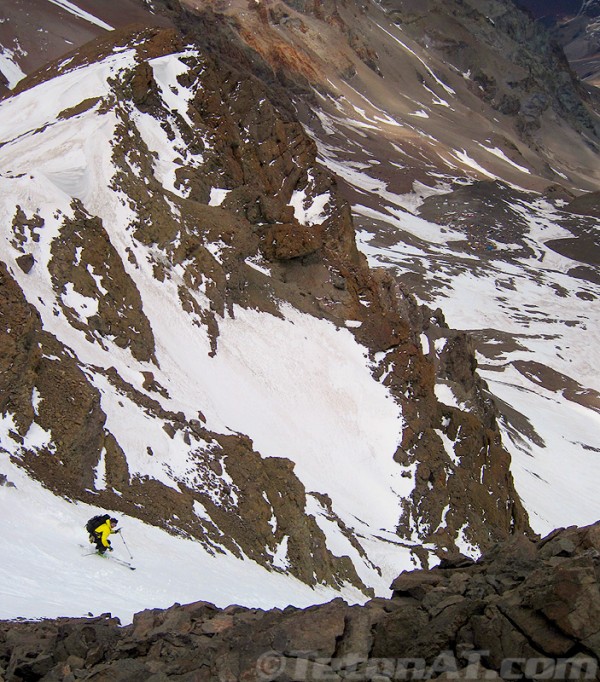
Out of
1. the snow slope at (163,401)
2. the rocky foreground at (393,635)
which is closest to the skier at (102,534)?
the snow slope at (163,401)

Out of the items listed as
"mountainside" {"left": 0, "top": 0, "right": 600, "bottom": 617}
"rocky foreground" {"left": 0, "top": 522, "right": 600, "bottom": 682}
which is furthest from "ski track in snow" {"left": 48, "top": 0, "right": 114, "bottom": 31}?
"rocky foreground" {"left": 0, "top": 522, "right": 600, "bottom": 682}

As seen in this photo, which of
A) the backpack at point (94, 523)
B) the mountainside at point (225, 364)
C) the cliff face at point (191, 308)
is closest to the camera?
the backpack at point (94, 523)

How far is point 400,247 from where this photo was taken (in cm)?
8656

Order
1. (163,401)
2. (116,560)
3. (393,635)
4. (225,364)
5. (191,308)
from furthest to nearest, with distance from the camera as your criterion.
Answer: (191,308)
(225,364)
(163,401)
(116,560)
(393,635)

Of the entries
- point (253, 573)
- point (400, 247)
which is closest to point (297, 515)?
point (253, 573)

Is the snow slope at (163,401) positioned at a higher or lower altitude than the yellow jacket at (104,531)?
higher

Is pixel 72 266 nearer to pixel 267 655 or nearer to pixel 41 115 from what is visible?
pixel 41 115

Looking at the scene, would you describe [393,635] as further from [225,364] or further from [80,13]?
[80,13]

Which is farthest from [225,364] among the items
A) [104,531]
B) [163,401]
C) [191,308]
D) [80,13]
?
[80,13]

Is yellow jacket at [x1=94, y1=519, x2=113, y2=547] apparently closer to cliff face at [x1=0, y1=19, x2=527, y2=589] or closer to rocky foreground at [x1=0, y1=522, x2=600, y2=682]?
cliff face at [x1=0, y1=19, x2=527, y2=589]

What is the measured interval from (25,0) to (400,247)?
43.2m

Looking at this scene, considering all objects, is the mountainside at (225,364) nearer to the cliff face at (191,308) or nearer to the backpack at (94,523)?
the cliff face at (191,308)

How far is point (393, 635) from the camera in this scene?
24.1 ft

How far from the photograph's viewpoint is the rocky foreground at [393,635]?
6.47 metres
